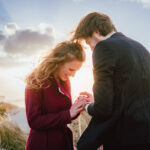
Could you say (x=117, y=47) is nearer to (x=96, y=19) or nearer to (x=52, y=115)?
(x=96, y=19)

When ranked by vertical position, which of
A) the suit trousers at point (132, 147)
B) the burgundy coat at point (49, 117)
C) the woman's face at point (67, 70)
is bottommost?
the suit trousers at point (132, 147)

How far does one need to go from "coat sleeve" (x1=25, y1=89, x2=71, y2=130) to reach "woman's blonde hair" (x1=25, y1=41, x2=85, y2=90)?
11 cm

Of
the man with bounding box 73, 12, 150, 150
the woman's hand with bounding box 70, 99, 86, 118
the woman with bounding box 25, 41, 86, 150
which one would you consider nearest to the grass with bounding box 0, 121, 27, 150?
the woman with bounding box 25, 41, 86, 150

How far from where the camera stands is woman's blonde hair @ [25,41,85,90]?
2.28 metres

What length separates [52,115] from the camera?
2186 millimetres

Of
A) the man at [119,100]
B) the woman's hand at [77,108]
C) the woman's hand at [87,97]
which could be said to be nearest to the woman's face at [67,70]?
the woman's hand at [87,97]

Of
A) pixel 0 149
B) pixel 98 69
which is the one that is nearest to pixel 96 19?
pixel 98 69

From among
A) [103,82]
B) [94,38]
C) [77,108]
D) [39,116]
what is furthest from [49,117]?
[94,38]

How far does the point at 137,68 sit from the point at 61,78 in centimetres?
88

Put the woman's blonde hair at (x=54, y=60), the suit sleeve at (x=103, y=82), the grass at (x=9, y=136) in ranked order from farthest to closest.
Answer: the grass at (x=9, y=136) → the woman's blonde hair at (x=54, y=60) → the suit sleeve at (x=103, y=82)

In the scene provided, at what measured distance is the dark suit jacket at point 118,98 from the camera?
1.80 meters

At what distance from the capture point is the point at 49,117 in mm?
2172

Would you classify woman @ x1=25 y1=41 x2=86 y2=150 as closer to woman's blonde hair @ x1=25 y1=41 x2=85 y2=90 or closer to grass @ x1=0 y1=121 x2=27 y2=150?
woman's blonde hair @ x1=25 y1=41 x2=85 y2=90

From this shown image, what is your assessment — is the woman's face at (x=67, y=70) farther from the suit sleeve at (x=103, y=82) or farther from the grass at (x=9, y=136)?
the grass at (x=9, y=136)
